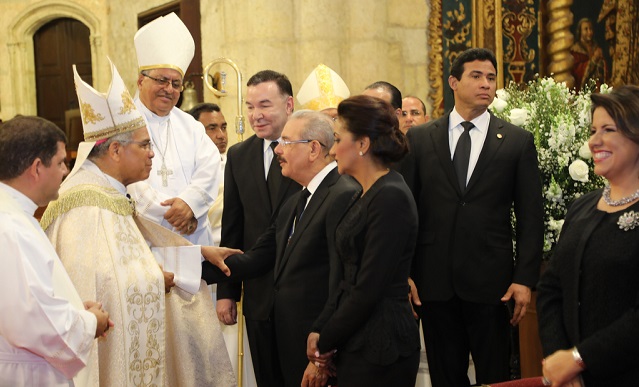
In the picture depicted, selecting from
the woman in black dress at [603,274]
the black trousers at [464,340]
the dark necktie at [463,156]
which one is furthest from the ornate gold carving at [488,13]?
the woman in black dress at [603,274]

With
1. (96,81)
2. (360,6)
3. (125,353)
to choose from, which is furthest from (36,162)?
(96,81)

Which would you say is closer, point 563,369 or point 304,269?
point 563,369

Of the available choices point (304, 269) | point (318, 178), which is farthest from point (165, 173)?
point (304, 269)

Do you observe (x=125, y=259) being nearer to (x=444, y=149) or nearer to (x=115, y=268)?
(x=115, y=268)

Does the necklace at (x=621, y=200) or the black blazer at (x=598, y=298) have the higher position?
the necklace at (x=621, y=200)

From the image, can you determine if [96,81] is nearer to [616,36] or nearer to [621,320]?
[616,36]

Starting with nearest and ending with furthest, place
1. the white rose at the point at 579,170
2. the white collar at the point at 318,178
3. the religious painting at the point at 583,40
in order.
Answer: the white collar at the point at 318,178
the white rose at the point at 579,170
the religious painting at the point at 583,40

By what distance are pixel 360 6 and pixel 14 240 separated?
17.7ft

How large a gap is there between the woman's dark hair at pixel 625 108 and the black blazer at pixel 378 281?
2.56 ft

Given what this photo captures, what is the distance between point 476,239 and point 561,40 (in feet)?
12.5

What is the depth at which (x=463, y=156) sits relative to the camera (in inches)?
167

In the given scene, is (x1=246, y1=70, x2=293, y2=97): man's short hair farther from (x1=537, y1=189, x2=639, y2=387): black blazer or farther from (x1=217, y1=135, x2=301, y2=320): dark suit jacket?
(x1=537, y1=189, x2=639, y2=387): black blazer

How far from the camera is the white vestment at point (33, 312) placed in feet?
9.28

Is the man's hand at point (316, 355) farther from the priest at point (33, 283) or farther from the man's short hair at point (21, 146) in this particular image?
the man's short hair at point (21, 146)
